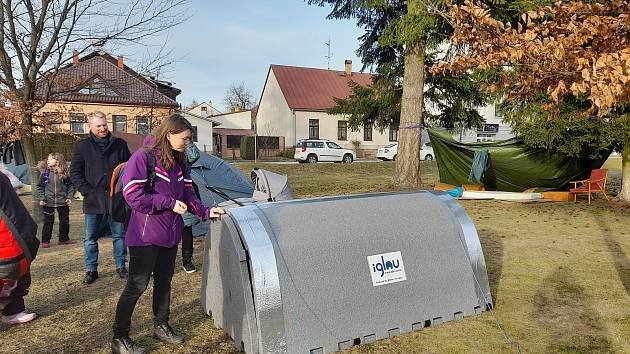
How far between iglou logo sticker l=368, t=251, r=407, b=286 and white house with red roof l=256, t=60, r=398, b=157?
35596mm

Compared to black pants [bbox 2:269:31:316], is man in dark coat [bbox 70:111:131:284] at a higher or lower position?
higher

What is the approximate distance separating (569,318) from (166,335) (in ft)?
11.2

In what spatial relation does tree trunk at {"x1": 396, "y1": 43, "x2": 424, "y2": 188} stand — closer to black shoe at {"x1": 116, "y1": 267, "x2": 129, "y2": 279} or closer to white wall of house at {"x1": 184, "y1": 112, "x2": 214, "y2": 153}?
black shoe at {"x1": 116, "y1": 267, "x2": 129, "y2": 279}

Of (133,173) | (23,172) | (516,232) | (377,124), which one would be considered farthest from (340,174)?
(133,173)

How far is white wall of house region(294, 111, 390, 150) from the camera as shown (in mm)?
39938

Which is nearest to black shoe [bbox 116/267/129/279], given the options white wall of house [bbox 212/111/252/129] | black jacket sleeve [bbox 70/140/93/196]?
black jacket sleeve [bbox 70/140/93/196]

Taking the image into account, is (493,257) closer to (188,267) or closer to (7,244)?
(188,267)

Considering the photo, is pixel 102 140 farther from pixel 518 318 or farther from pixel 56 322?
pixel 518 318

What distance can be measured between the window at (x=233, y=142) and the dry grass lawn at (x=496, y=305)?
3486cm

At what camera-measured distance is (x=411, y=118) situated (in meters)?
12.4

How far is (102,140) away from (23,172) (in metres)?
12.1

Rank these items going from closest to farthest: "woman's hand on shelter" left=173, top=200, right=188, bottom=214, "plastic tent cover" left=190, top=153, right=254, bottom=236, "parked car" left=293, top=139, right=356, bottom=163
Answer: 1. "woman's hand on shelter" left=173, top=200, right=188, bottom=214
2. "plastic tent cover" left=190, top=153, right=254, bottom=236
3. "parked car" left=293, top=139, right=356, bottom=163

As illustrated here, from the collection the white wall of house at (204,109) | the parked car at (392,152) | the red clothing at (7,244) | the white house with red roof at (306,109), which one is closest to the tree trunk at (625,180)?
the red clothing at (7,244)

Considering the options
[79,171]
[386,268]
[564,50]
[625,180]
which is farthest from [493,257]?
[625,180]
